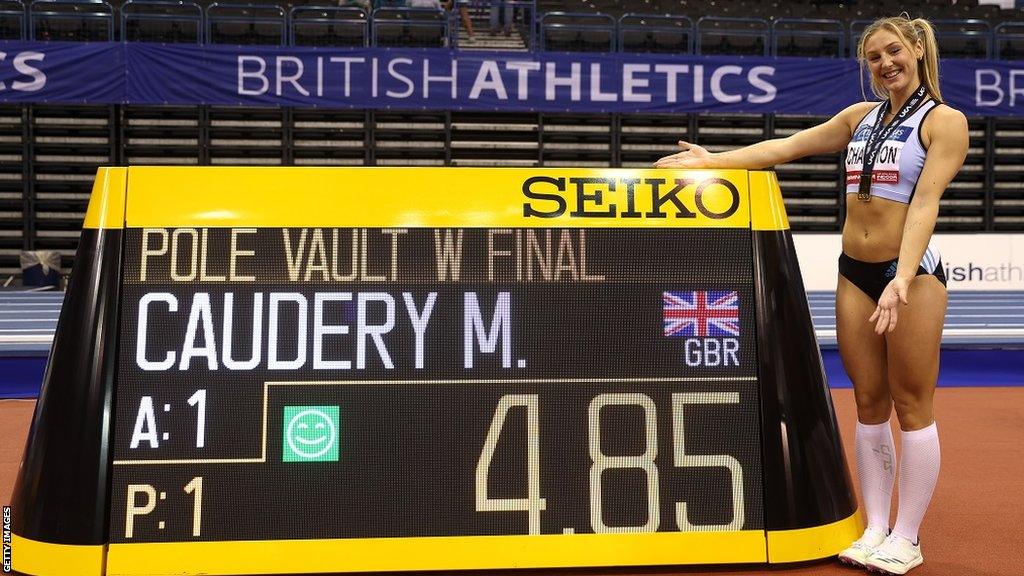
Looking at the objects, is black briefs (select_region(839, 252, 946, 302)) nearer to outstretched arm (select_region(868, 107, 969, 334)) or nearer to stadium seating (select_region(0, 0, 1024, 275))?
outstretched arm (select_region(868, 107, 969, 334))

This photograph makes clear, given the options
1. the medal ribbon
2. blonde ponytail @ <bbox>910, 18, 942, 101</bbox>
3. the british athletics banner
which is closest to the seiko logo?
the medal ribbon

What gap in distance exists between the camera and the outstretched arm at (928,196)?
2.34 meters

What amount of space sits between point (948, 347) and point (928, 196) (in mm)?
4977

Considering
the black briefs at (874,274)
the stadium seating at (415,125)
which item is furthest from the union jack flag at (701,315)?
the stadium seating at (415,125)

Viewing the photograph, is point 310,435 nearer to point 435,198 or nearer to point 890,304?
point 435,198

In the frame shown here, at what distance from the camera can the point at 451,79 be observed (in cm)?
1060

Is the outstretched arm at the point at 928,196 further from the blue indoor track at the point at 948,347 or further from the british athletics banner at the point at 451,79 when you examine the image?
the british athletics banner at the point at 451,79

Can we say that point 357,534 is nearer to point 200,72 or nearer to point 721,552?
point 721,552

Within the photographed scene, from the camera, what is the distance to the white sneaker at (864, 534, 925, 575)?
242 cm

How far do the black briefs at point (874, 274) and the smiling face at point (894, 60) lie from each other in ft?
1.54

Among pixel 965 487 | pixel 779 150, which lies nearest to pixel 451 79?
pixel 965 487

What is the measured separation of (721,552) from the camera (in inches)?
94.3

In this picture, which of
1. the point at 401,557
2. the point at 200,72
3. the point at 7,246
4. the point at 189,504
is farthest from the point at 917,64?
the point at 7,246

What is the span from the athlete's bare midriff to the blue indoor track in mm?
3787
